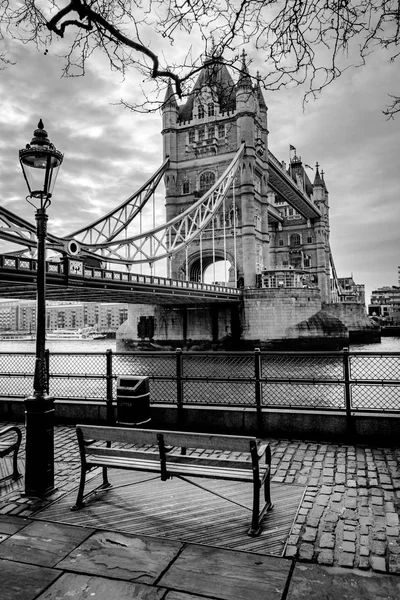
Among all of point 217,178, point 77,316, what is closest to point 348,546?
point 217,178

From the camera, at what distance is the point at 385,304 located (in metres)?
116

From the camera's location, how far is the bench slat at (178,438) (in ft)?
10.8

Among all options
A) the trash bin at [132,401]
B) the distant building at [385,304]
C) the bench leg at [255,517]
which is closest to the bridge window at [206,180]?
the trash bin at [132,401]

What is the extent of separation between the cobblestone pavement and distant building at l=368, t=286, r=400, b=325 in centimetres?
9555

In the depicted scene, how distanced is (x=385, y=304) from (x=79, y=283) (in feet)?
361

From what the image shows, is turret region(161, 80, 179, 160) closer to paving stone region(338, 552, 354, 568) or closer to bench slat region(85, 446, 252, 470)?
bench slat region(85, 446, 252, 470)

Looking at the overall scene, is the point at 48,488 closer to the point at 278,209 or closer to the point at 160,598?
the point at 160,598

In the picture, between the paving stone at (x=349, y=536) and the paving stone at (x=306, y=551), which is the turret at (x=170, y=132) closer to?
the paving stone at (x=349, y=536)

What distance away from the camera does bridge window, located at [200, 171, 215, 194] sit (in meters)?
45.5

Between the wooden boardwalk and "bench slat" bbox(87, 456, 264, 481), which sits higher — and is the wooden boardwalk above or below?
below

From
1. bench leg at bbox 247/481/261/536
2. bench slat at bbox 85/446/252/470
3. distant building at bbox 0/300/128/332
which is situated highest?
distant building at bbox 0/300/128/332

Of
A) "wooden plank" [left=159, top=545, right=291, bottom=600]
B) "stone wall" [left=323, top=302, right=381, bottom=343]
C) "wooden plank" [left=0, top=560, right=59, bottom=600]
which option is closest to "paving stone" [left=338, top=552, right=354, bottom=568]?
"wooden plank" [left=159, top=545, right=291, bottom=600]

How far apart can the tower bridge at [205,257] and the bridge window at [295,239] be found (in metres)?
9.44

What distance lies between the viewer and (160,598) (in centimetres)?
234
